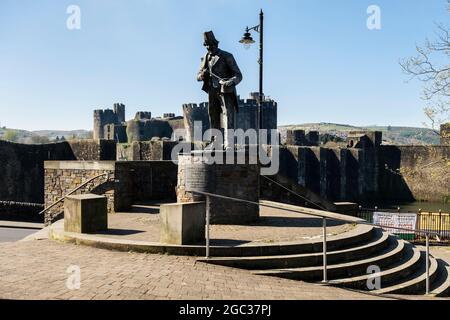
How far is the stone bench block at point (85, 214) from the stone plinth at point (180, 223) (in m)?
2.17

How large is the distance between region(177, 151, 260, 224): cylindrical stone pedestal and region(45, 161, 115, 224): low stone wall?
3836mm

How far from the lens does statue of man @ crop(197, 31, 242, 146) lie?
1048cm

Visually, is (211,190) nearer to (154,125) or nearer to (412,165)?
(412,165)

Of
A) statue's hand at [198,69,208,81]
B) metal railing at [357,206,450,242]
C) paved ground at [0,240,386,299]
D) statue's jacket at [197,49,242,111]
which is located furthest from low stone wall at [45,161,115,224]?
metal railing at [357,206,450,242]

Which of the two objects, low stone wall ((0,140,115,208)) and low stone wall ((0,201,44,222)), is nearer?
low stone wall ((0,201,44,222))

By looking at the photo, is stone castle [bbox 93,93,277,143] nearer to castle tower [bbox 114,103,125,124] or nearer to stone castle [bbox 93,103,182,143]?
stone castle [bbox 93,103,182,143]

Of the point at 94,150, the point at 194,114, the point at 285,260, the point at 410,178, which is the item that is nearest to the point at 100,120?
the point at 194,114

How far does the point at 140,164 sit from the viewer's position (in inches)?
571

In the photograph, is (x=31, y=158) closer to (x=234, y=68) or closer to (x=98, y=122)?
(x=234, y=68)

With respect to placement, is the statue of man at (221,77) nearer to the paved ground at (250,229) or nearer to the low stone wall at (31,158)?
the paved ground at (250,229)

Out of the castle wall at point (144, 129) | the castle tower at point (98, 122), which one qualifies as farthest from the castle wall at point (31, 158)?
the castle tower at point (98, 122)

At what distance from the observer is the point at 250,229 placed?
30.1 ft

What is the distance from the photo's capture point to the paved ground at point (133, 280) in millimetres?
5180
